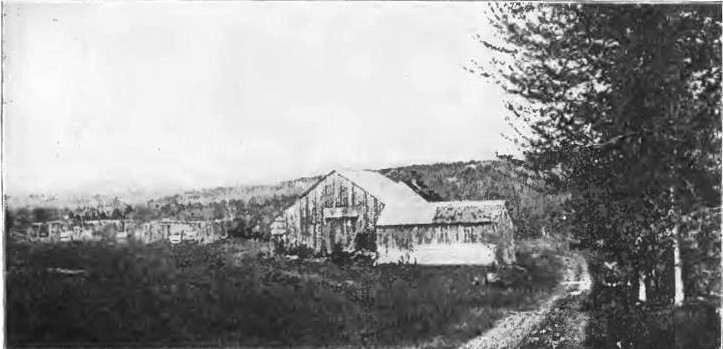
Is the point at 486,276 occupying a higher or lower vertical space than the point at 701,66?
lower

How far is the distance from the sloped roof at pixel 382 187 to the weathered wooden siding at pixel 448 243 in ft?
0.36

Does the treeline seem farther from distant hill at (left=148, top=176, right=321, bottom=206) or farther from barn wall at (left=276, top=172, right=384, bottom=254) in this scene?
distant hill at (left=148, top=176, right=321, bottom=206)

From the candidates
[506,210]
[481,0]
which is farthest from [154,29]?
[506,210]

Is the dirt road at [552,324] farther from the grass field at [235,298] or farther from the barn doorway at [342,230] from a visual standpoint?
the barn doorway at [342,230]

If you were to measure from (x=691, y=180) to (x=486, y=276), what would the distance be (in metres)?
0.83

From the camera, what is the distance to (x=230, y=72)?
3402 mm

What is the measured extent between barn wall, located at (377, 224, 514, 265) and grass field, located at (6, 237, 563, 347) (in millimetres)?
43

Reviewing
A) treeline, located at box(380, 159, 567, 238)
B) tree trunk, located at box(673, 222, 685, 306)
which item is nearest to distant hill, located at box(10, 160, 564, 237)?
treeline, located at box(380, 159, 567, 238)

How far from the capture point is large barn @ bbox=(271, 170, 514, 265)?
339 centimetres

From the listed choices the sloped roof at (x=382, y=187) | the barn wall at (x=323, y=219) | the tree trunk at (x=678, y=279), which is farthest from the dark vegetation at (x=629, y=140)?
the barn wall at (x=323, y=219)

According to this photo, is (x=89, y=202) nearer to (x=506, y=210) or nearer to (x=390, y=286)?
(x=390, y=286)

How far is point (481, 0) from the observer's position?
3.40 metres

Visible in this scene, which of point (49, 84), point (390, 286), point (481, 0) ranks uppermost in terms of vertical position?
point (481, 0)

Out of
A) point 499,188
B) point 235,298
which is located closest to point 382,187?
point 499,188
